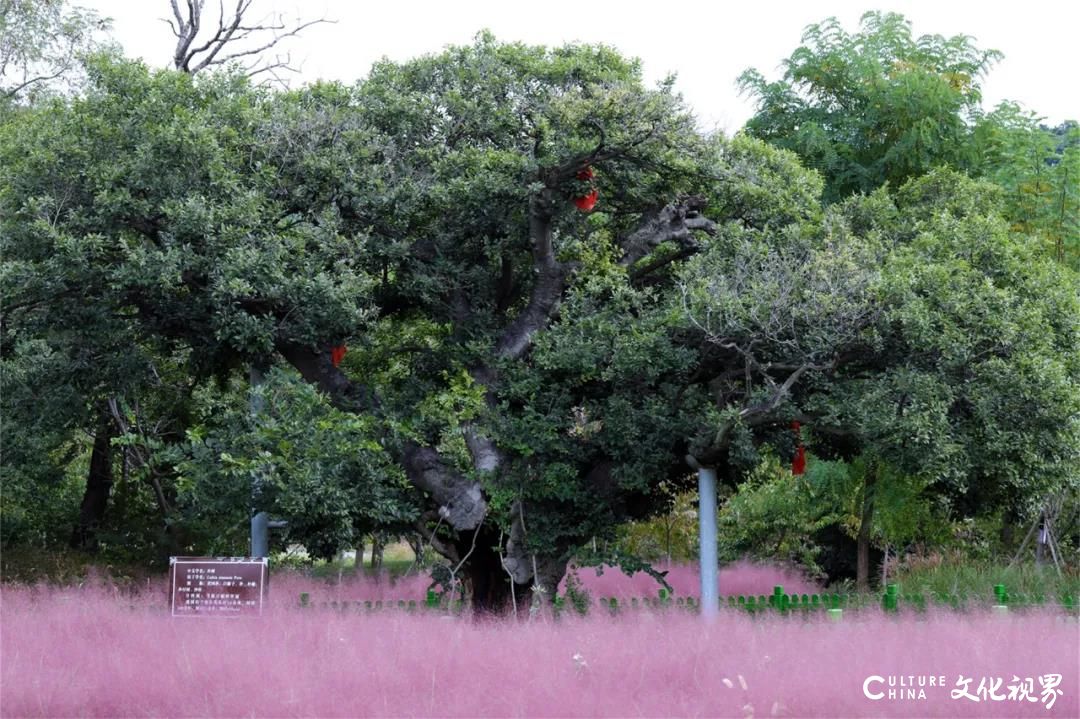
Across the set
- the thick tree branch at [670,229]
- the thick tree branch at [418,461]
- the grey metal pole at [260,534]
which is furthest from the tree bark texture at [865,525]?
the grey metal pole at [260,534]

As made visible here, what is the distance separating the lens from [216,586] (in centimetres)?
1195

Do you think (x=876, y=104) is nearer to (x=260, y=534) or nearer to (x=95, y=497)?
(x=260, y=534)

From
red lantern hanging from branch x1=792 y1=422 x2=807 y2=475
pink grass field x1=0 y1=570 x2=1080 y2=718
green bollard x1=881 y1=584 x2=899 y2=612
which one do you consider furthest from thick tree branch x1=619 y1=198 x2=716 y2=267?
pink grass field x1=0 y1=570 x2=1080 y2=718

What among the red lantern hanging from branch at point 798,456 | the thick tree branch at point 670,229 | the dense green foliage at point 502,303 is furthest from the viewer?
the thick tree branch at point 670,229

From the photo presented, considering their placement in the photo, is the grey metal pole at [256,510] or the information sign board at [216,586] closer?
the information sign board at [216,586]

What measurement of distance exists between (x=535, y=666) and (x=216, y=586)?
4.20 m

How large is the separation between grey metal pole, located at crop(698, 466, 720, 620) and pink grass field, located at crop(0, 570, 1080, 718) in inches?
38.8

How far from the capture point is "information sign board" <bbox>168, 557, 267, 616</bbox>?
11.9 meters

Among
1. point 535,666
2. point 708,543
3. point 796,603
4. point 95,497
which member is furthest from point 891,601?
point 95,497

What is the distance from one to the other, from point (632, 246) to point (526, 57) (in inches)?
113

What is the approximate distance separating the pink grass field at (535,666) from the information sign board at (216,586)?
28cm

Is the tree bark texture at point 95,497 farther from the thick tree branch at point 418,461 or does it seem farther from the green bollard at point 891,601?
the green bollard at point 891,601

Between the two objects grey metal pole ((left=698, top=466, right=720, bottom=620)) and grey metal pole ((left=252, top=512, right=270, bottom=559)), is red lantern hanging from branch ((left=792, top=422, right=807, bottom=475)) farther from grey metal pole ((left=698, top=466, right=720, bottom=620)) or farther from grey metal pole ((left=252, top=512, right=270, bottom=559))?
grey metal pole ((left=252, top=512, right=270, bottom=559))

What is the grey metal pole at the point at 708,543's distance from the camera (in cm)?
1267
